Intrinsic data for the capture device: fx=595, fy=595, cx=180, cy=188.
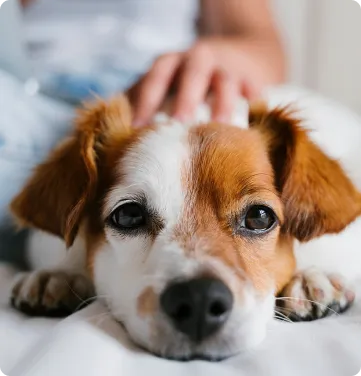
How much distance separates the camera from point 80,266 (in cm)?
116

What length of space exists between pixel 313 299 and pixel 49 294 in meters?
0.45

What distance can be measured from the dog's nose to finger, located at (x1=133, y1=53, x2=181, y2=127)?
590mm

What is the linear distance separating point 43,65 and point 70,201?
0.91 meters

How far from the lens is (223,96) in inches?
56.0

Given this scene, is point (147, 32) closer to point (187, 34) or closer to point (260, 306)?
point (187, 34)

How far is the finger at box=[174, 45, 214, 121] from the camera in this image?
134cm

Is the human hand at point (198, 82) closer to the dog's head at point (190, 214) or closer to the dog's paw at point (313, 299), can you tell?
the dog's head at point (190, 214)

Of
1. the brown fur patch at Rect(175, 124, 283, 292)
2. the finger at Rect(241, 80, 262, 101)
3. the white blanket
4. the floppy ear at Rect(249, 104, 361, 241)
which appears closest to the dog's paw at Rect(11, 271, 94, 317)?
the white blanket

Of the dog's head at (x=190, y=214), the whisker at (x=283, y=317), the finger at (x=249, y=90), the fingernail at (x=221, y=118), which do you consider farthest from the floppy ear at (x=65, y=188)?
the finger at (x=249, y=90)

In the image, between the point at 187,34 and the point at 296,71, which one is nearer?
the point at 187,34

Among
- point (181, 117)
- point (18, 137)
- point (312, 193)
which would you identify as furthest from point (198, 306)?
point (18, 137)

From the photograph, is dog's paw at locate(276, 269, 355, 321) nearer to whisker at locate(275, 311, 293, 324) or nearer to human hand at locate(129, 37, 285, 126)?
whisker at locate(275, 311, 293, 324)

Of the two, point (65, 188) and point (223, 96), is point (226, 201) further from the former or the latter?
point (223, 96)

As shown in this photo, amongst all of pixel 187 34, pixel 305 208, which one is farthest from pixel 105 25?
pixel 305 208
